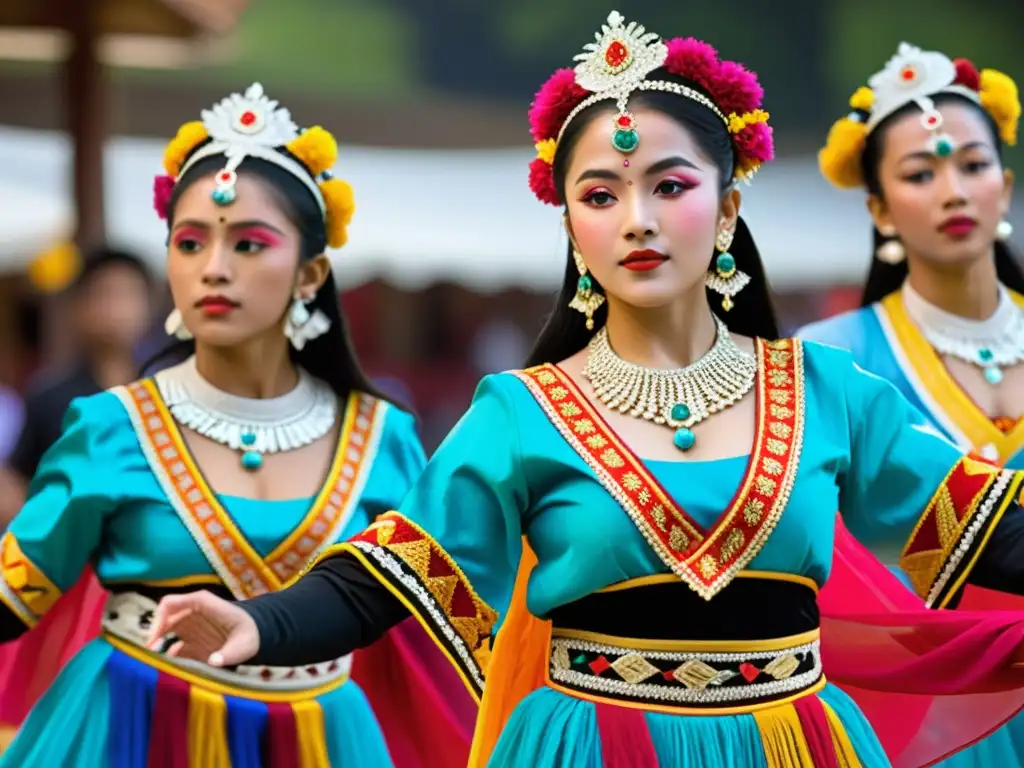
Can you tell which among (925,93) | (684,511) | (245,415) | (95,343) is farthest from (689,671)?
(95,343)

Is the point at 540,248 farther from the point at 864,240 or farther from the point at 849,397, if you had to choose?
the point at 849,397

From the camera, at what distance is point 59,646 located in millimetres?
2877

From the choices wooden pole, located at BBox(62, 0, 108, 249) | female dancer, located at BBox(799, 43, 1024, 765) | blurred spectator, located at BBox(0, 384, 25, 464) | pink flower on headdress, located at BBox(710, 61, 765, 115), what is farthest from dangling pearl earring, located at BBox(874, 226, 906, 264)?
wooden pole, located at BBox(62, 0, 108, 249)

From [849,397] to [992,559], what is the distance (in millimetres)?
254

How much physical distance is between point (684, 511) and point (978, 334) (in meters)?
1.16

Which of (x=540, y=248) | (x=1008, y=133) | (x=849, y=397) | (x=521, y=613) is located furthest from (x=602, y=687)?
(x=540, y=248)

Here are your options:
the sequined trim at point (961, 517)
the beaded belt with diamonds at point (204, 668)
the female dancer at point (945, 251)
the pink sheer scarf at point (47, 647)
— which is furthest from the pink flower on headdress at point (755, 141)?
the pink sheer scarf at point (47, 647)

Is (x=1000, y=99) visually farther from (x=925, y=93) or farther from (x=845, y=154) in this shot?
(x=845, y=154)

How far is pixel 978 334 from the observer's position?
282cm

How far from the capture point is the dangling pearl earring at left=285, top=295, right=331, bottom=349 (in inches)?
107

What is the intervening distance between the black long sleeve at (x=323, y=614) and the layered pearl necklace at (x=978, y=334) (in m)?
1.29

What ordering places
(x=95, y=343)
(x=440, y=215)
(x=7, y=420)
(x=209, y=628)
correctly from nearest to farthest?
(x=209, y=628) < (x=95, y=343) < (x=7, y=420) < (x=440, y=215)

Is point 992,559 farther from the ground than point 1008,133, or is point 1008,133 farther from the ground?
point 1008,133

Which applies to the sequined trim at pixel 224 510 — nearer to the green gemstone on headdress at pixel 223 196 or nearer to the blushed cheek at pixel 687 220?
the green gemstone on headdress at pixel 223 196
